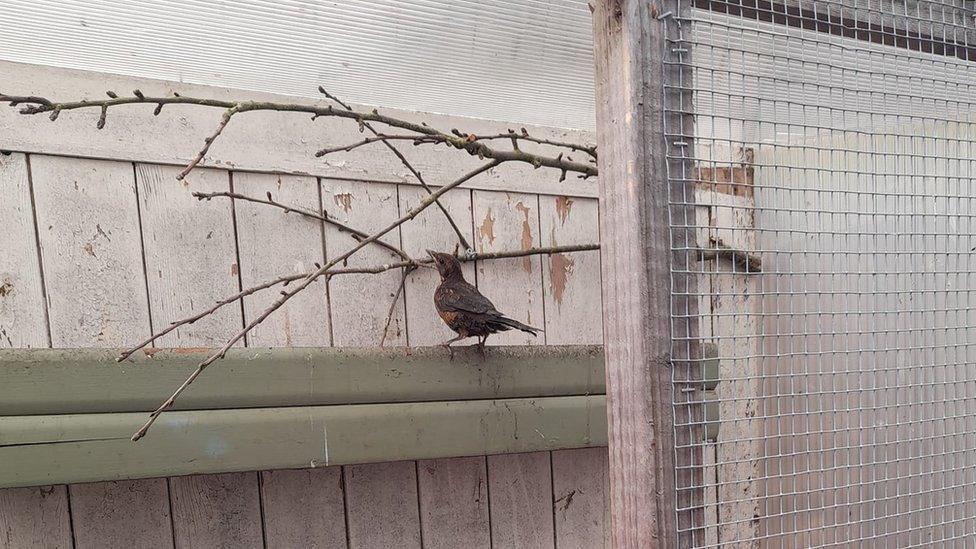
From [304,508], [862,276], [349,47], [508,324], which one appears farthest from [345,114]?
[862,276]

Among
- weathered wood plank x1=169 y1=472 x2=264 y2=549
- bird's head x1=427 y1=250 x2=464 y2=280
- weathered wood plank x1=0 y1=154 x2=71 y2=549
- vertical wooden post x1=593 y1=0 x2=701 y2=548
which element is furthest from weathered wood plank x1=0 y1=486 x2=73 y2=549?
vertical wooden post x1=593 y1=0 x2=701 y2=548

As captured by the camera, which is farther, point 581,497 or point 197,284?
point 581,497

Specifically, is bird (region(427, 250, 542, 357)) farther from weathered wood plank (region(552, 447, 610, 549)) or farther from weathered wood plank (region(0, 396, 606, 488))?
weathered wood plank (region(552, 447, 610, 549))

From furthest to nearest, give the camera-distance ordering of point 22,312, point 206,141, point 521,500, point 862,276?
point 521,500
point 862,276
point 22,312
point 206,141

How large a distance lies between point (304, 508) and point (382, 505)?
4.8 inches

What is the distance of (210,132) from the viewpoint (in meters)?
0.89

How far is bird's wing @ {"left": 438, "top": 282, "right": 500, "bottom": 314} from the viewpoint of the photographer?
90cm

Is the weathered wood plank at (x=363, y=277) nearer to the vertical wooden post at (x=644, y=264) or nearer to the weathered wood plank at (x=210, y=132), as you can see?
the weathered wood plank at (x=210, y=132)

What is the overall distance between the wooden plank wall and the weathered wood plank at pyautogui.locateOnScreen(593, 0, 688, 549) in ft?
1.76

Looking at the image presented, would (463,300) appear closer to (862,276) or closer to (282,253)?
(282,253)

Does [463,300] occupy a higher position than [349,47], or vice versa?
[349,47]

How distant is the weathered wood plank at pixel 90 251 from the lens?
2.67 feet

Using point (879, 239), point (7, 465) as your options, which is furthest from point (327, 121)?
point (879, 239)

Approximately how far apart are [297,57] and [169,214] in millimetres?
296
